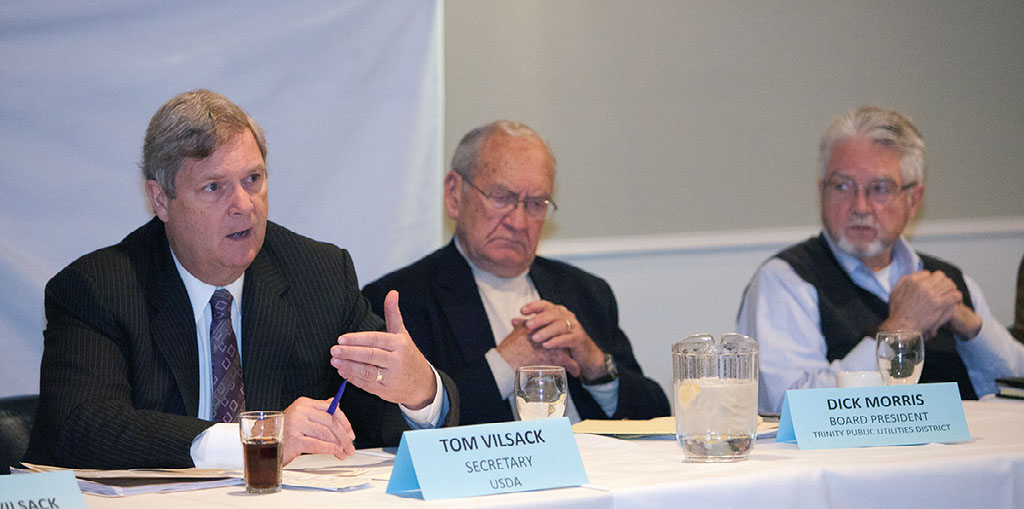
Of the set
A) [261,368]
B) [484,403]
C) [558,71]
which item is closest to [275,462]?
[261,368]

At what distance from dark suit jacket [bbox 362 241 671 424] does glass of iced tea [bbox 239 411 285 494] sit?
1.35 meters

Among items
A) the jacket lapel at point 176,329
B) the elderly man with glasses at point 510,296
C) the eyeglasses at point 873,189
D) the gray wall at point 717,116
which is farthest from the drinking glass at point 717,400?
the gray wall at point 717,116

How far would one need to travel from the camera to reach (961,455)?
1644 mm

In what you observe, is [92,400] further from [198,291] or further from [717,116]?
[717,116]

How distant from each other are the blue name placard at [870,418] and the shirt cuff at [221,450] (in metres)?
0.91

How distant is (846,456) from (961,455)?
171 millimetres

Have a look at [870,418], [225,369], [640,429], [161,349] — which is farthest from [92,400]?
[870,418]

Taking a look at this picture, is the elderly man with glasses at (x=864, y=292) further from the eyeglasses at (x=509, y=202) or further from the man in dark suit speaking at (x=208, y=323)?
the man in dark suit speaking at (x=208, y=323)

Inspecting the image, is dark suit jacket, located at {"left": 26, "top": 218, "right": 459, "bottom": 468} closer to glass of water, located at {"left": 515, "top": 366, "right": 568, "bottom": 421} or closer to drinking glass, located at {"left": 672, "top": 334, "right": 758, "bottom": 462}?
glass of water, located at {"left": 515, "top": 366, "right": 568, "bottom": 421}

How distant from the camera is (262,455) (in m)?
1.42

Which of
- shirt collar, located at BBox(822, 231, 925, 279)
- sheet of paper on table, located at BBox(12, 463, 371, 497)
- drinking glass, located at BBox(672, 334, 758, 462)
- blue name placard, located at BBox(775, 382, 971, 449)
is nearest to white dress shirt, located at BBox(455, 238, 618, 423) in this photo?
shirt collar, located at BBox(822, 231, 925, 279)

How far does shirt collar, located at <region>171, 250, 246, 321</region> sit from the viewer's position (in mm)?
2260

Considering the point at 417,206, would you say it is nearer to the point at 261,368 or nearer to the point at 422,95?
the point at 422,95

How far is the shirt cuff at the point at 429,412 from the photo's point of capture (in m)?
2.10
